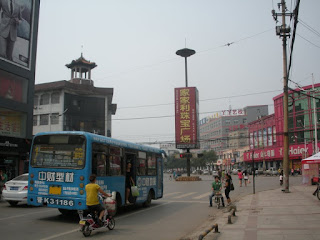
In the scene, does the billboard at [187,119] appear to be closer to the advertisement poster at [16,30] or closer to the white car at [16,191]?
the advertisement poster at [16,30]

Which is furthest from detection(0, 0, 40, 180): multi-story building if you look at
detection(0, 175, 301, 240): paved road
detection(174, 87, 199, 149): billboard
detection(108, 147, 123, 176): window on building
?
detection(174, 87, 199, 149): billboard

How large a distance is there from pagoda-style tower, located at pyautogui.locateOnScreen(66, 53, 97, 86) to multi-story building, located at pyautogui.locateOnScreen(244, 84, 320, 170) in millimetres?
29460

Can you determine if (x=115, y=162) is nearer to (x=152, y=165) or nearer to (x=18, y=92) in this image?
(x=152, y=165)

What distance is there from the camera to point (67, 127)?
49.5 metres

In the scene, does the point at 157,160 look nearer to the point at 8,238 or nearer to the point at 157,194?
the point at 157,194

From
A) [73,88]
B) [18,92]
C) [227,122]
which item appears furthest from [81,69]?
[227,122]

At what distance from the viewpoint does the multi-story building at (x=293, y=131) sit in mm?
55375

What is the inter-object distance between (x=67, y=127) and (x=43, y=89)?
7.30 m

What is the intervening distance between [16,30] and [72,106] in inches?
1038

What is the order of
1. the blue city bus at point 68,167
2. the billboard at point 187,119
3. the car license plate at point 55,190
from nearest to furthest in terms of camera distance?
the blue city bus at point 68,167
the car license plate at point 55,190
the billboard at point 187,119

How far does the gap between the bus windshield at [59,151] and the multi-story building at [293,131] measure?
40533 mm

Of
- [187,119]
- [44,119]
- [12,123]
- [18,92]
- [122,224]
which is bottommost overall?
[122,224]

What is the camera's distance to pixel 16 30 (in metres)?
25.2

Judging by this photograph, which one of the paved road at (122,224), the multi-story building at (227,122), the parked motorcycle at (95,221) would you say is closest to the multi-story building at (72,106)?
the paved road at (122,224)
